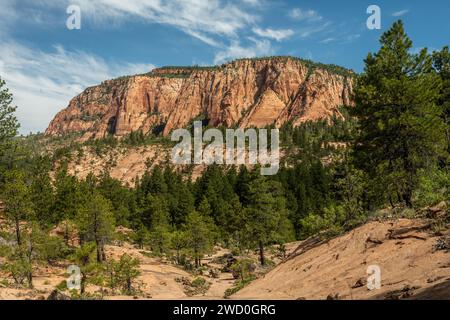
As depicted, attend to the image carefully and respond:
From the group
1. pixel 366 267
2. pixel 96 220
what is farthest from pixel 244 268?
pixel 366 267

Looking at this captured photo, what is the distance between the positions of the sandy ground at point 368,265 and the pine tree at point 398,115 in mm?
4088

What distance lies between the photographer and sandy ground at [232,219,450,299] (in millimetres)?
10961

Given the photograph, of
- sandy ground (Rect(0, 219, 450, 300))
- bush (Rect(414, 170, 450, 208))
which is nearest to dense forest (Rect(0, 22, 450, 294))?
bush (Rect(414, 170, 450, 208))

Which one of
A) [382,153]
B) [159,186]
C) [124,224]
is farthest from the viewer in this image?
[159,186]

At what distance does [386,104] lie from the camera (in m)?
20.6

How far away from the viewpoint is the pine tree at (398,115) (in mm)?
19547

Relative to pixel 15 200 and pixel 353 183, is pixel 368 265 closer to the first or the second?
pixel 353 183

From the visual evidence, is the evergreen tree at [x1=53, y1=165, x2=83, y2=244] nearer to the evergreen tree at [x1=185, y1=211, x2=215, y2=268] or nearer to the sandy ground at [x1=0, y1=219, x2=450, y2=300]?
the evergreen tree at [x1=185, y1=211, x2=215, y2=268]

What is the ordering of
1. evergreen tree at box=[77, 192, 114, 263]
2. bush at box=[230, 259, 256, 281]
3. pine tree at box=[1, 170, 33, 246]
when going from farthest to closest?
evergreen tree at box=[77, 192, 114, 263], bush at box=[230, 259, 256, 281], pine tree at box=[1, 170, 33, 246]

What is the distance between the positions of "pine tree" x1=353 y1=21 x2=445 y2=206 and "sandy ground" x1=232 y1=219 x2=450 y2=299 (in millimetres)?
4088

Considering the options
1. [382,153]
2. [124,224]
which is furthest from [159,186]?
[382,153]
